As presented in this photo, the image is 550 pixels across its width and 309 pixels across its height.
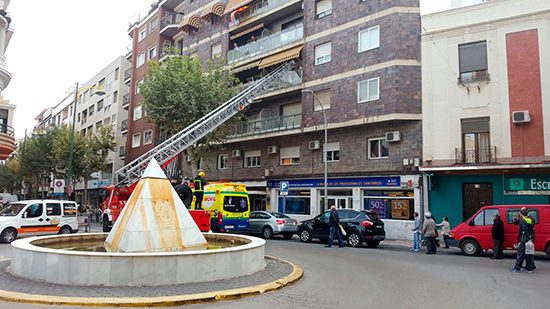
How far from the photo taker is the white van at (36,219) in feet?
56.1

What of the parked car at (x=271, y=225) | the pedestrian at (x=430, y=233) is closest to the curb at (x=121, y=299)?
the pedestrian at (x=430, y=233)

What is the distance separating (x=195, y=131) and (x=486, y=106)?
14314mm

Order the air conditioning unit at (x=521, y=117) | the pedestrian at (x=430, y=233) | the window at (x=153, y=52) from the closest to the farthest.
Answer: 1. the pedestrian at (x=430, y=233)
2. the air conditioning unit at (x=521, y=117)
3. the window at (x=153, y=52)

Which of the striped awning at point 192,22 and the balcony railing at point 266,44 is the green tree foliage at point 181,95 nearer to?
the balcony railing at point 266,44

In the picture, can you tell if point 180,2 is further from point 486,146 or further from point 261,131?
point 486,146

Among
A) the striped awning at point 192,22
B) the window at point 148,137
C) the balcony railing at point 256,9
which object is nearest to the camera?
the balcony railing at point 256,9

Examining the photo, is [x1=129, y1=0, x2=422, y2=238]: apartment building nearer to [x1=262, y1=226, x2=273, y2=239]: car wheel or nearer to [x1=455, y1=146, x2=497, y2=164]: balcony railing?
[x1=455, y1=146, x2=497, y2=164]: balcony railing

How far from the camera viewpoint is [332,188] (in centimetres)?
2459

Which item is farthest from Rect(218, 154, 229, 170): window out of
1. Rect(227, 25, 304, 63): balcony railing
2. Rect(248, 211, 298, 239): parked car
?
Rect(248, 211, 298, 239): parked car

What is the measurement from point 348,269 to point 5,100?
41711mm

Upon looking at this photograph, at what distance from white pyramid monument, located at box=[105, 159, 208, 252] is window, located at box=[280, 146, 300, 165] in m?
17.3

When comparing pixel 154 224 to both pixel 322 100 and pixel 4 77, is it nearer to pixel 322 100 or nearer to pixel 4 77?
pixel 322 100

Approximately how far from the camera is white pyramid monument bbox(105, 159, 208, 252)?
8961 mm

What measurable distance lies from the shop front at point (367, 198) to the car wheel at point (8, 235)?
14612 mm
